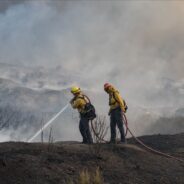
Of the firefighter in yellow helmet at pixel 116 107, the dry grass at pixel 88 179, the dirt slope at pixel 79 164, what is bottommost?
the dry grass at pixel 88 179

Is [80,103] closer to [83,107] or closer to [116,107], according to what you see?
[83,107]

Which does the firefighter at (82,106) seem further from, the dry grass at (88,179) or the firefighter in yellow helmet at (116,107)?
the dry grass at (88,179)

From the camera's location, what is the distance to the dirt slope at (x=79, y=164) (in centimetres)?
1277

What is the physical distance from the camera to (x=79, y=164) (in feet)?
46.1

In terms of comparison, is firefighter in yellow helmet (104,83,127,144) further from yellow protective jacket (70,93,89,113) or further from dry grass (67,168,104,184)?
dry grass (67,168,104,184)

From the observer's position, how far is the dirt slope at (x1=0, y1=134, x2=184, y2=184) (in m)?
12.8

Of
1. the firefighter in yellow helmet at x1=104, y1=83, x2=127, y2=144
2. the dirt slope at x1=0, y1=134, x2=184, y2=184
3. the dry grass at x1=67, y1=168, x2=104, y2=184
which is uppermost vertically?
the firefighter in yellow helmet at x1=104, y1=83, x2=127, y2=144

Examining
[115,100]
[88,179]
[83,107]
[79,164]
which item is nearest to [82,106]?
[83,107]

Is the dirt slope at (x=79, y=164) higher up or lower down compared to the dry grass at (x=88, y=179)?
higher up

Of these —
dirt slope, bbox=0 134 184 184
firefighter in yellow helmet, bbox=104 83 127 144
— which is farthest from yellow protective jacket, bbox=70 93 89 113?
dirt slope, bbox=0 134 184 184

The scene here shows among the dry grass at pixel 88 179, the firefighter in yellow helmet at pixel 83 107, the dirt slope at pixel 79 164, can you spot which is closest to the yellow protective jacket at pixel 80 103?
the firefighter in yellow helmet at pixel 83 107

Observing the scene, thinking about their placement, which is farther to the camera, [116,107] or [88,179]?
[116,107]

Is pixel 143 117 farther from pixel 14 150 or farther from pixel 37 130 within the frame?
pixel 14 150

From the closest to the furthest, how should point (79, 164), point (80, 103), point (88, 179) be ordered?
1. point (88, 179)
2. point (79, 164)
3. point (80, 103)
